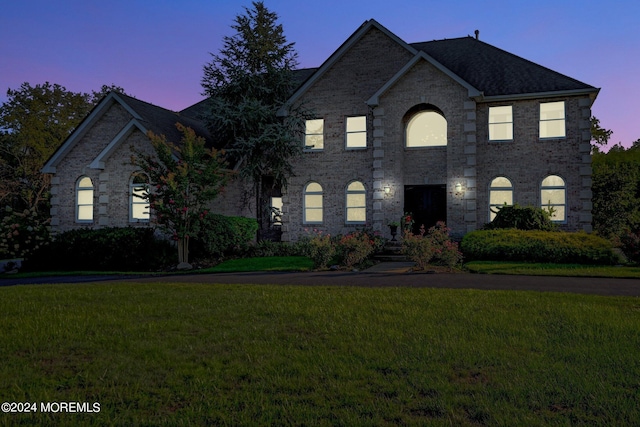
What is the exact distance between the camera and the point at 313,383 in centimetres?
494

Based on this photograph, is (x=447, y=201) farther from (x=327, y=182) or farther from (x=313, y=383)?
(x=313, y=383)

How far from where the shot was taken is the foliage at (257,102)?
23688mm

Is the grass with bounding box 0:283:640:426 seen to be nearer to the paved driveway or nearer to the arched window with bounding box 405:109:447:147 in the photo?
the paved driveway

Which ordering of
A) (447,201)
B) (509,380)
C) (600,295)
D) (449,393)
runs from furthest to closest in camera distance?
(447,201), (600,295), (509,380), (449,393)

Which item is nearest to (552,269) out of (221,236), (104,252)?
(221,236)

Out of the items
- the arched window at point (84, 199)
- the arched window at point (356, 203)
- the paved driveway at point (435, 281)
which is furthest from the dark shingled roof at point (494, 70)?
the arched window at point (84, 199)

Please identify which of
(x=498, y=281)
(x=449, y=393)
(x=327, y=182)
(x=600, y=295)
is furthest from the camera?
(x=327, y=182)

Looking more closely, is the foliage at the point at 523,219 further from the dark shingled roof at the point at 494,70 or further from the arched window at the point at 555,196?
the dark shingled roof at the point at 494,70

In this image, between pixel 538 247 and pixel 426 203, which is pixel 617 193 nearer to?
pixel 426 203

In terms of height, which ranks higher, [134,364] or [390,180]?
[390,180]

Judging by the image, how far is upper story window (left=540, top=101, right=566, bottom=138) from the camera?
2175 centimetres

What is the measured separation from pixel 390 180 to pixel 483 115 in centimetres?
528

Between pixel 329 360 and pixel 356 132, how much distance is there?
19458mm

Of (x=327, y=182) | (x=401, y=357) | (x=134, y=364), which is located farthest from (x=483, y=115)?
(x=134, y=364)
